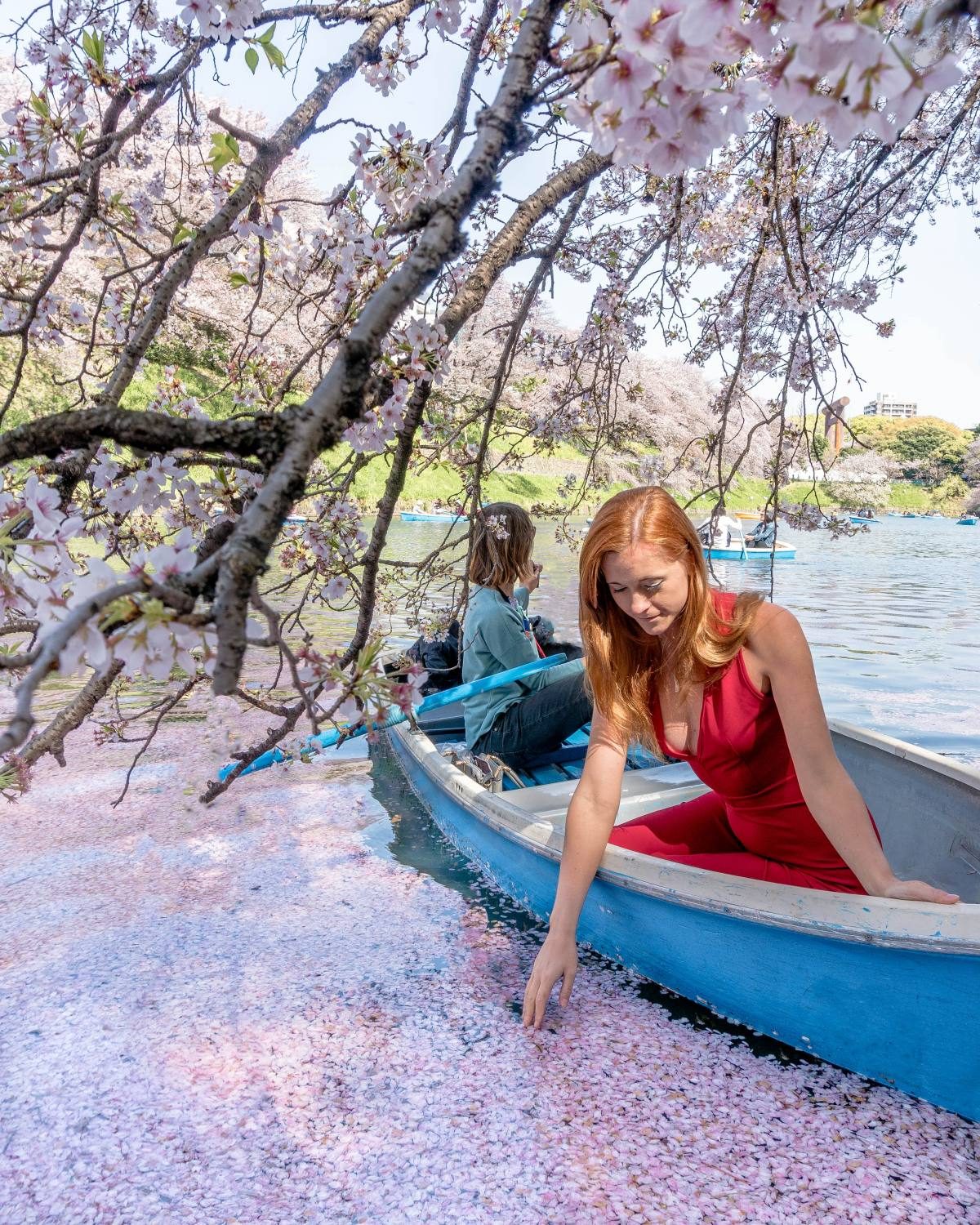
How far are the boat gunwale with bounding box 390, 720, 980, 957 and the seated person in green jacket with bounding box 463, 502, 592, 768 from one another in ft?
2.70

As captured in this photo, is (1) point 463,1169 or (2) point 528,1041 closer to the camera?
(1) point 463,1169

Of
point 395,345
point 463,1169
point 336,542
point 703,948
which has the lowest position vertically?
point 463,1169

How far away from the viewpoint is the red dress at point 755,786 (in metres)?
1.95

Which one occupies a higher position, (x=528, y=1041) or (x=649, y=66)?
(x=649, y=66)

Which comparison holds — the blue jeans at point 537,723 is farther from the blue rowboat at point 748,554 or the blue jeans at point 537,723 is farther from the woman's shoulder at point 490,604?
the blue rowboat at point 748,554

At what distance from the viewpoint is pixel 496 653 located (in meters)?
3.66

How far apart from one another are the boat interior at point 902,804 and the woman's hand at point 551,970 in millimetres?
531

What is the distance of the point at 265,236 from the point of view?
1.85m

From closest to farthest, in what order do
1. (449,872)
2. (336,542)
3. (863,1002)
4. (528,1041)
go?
(863,1002), (336,542), (528,1041), (449,872)

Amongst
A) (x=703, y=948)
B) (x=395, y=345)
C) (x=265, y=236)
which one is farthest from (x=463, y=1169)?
(x=265, y=236)

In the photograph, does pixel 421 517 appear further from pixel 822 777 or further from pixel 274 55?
pixel 822 777

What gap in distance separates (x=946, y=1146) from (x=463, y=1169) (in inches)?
41.2

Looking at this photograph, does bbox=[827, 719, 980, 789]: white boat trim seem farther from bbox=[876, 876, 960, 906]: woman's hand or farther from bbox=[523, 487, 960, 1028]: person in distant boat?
bbox=[876, 876, 960, 906]: woman's hand

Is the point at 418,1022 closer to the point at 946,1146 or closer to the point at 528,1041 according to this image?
the point at 528,1041
